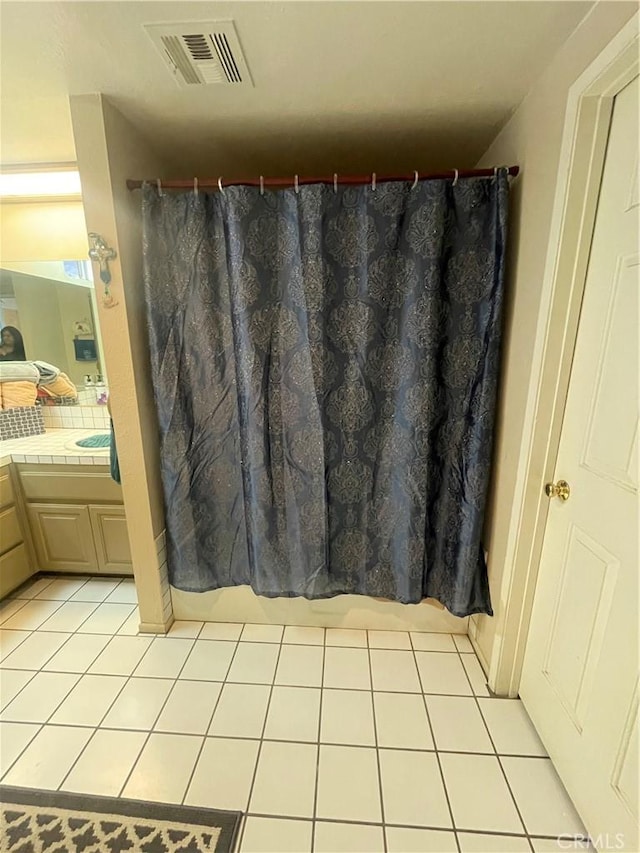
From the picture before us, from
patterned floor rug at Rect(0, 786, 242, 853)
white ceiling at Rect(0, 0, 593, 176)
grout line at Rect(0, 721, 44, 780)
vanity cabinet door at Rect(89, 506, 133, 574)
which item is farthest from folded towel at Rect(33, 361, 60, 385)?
patterned floor rug at Rect(0, 786, 242, 853)

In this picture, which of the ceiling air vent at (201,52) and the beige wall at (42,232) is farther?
the beige wall at (42,232)

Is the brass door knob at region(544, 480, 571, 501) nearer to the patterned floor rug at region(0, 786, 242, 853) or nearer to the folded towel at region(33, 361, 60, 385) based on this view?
the patterned floor rug at region(0, 786, 242, 853)

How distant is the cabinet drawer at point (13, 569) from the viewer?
6.49 ft

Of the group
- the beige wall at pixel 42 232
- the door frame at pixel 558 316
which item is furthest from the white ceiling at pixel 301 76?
the beige wall at pixel 42 232

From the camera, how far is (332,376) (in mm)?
1527

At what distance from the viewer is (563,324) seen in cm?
115

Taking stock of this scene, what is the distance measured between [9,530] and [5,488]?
24 centimetres

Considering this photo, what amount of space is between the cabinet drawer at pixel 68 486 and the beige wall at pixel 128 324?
1.33 feet

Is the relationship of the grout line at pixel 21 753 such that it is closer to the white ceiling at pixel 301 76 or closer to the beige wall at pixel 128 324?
the beige wall at pixel 128 324

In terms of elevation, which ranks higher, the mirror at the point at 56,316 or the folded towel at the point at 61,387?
the mirror at the point at 56,316

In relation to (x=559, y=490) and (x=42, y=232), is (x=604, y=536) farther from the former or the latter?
(x=42, y=232)

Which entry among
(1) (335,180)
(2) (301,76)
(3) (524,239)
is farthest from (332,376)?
(2) (301,76)

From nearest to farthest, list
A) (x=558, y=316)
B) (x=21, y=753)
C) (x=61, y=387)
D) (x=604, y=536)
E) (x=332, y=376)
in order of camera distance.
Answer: (x=604, y=536) < (x=558, y=316) < (x=21, y=753) < (x=332, y=376) < (x=61, y=387)

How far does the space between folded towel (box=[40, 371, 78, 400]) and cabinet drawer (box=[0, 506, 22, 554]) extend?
0.73m
